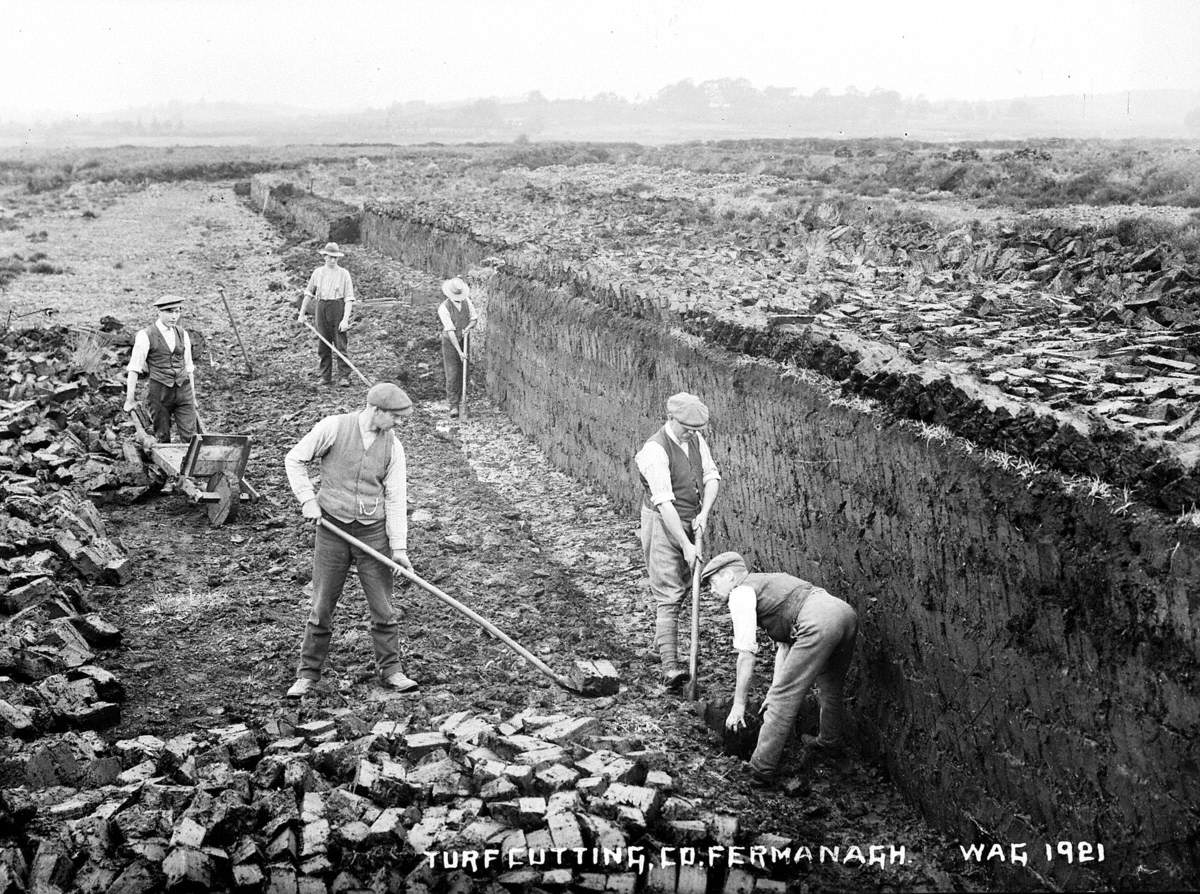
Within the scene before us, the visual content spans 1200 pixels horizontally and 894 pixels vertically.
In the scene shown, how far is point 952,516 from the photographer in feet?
18.8

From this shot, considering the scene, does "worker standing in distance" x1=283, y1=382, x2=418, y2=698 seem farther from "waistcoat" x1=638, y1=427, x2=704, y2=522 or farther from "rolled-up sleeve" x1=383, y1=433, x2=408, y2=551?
"waistcoat" x1=638, y1=427, x2=704, y2=522

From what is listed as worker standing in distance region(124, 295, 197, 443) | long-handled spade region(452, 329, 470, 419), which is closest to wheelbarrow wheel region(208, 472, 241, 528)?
worker standing in distance region(124, 295, 197, 443)

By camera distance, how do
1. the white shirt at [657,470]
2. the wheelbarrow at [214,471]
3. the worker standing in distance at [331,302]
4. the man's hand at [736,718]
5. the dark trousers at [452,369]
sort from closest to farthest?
the man's hand at [736,718]
the white shirt at [657,470]
the wheelbarrow at [214,471]
the dark trousers at [452,369]
the worker standing in distance at [331,302]

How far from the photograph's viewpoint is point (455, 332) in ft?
46.2

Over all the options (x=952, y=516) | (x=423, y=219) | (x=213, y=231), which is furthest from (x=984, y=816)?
(x=213, y=231)

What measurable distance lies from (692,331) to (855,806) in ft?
15.5

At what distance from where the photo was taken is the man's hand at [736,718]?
6.21 m

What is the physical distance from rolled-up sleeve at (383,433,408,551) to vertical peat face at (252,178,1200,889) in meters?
2.58

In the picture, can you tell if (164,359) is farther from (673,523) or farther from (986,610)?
(986,610)

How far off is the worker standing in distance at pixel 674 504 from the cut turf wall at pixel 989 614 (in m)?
0.66

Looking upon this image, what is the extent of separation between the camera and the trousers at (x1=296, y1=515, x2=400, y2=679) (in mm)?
7152

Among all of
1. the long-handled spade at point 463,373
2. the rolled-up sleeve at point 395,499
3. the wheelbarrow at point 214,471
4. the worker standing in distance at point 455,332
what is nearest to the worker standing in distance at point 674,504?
the rolled-up sleeve at point 395,499

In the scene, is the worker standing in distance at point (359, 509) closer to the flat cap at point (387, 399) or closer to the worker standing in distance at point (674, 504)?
the flat cap at point (387, 399)

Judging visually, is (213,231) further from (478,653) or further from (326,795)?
(326,795)
